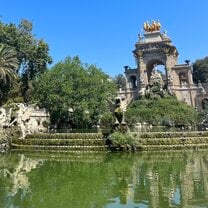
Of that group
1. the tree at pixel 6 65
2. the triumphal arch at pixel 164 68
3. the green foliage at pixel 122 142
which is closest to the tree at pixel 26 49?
the tree at pixel 6 65

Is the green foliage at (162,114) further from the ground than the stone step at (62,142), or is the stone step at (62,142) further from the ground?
the green foliage at (162,114)

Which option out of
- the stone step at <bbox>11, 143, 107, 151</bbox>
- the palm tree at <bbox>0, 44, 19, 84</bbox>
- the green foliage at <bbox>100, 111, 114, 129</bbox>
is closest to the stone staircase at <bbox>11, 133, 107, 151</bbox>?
the stone step at <bbox>11, 143, 107, 151</bbox>

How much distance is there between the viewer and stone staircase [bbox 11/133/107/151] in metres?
28.3

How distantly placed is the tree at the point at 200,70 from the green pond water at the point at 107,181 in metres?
66.2

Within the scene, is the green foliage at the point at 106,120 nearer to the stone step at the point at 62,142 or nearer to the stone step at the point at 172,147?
the stone step at the point at 62,142

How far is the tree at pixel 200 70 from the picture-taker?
87375 millimetres

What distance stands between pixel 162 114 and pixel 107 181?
39801 mm

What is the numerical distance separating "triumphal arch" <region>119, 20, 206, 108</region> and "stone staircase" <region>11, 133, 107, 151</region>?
36.0 metres

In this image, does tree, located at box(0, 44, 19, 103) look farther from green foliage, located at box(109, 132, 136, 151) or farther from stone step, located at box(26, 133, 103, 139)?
green foliage, located at box(109, 132, 136, 151)

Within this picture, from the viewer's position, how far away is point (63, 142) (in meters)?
29.5

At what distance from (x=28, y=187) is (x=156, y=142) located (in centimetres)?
1465

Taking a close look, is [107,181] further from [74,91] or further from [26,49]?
[26,49]

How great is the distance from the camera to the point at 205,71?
87500mm

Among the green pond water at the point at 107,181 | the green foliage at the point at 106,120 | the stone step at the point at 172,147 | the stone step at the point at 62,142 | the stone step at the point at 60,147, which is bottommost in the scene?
the green pond water at the point at 107,181
